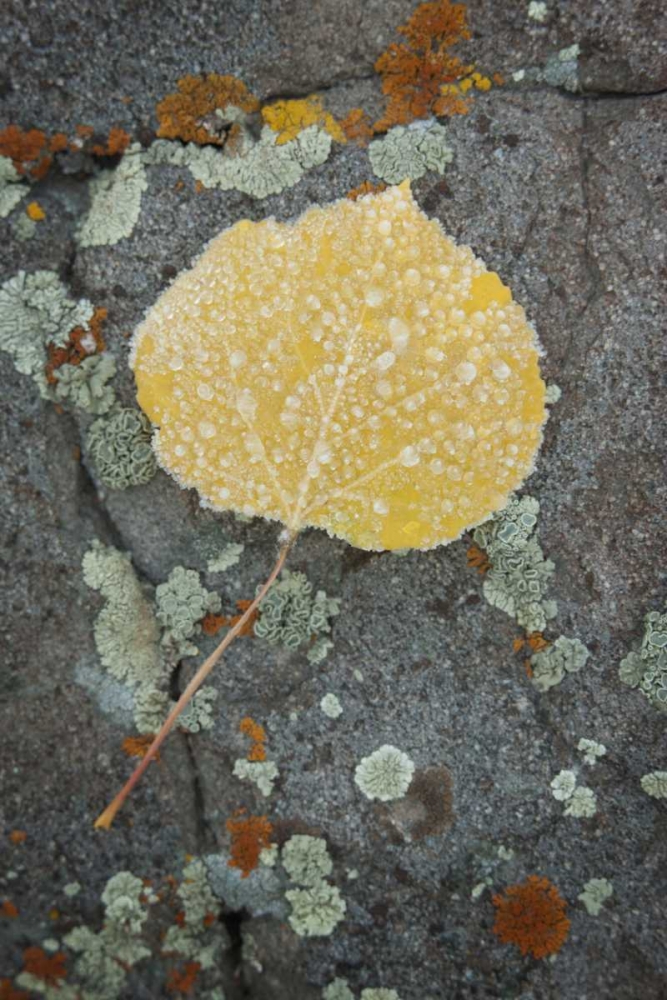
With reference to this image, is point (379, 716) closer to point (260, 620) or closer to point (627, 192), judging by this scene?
point (260, 620)

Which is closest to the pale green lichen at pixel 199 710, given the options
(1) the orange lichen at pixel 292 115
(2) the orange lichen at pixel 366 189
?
(2) the orange lichen at pixel 366 189

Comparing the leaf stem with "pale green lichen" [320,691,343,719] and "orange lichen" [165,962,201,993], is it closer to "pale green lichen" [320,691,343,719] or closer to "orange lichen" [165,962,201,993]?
"pale green lichen" [320,691,343,719]

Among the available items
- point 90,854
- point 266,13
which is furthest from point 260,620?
point 266,13

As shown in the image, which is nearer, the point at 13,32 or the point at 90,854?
the point at 13,32

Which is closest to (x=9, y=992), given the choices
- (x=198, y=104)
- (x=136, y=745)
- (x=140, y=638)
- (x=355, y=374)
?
(x=136, y=745)

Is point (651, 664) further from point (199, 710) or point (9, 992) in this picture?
point (9, 992)

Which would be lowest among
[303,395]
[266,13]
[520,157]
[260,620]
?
[260,620]

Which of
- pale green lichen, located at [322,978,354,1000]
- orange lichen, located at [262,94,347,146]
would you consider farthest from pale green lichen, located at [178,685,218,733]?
orange lichen, located at [262,94,347,146]
